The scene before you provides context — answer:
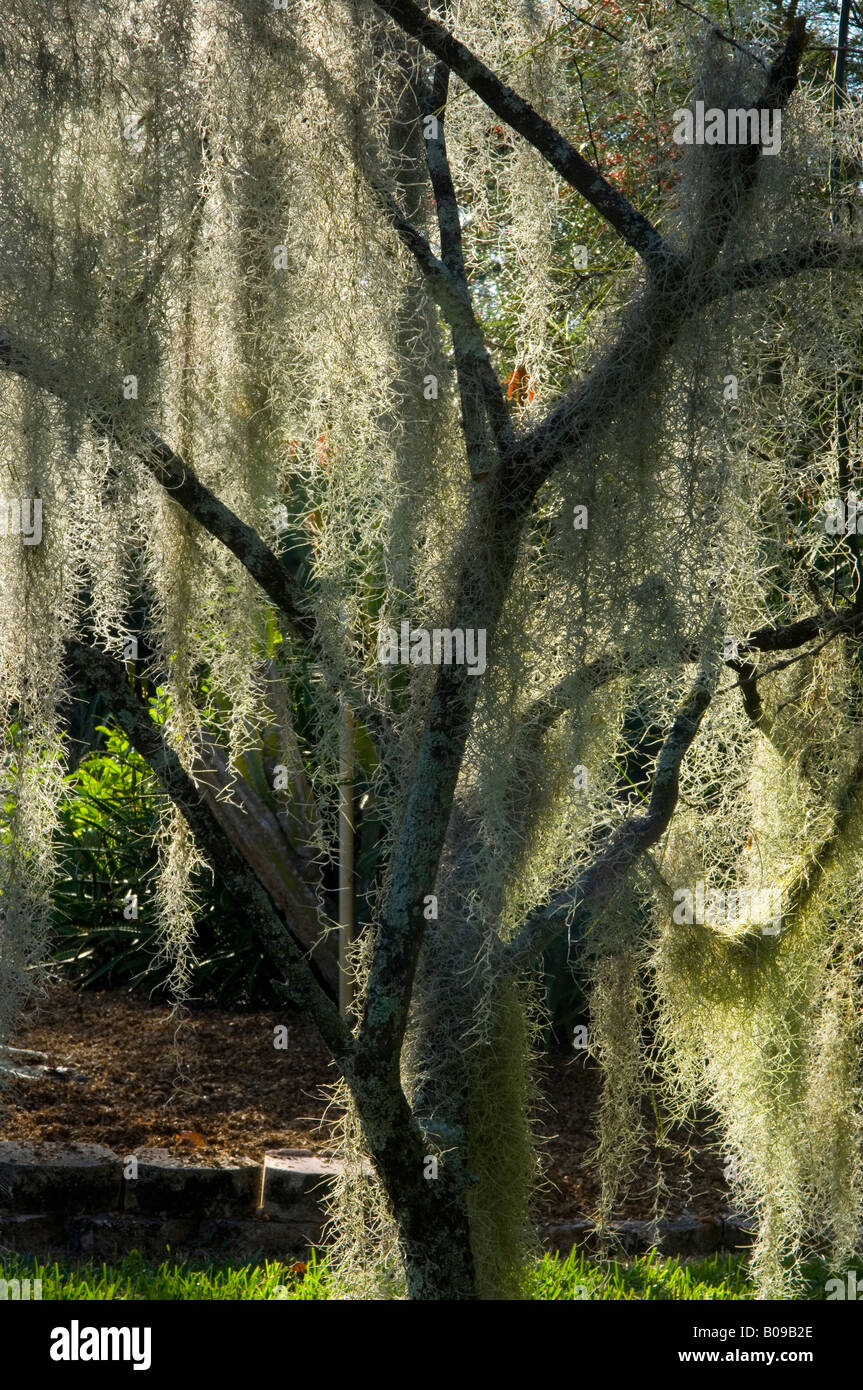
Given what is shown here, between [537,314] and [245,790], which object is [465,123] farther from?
[245,790]

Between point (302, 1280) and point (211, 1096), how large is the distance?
128cm

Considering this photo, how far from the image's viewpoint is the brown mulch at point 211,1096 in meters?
4.34

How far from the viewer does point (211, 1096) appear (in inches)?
188

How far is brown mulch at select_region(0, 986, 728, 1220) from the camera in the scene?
14.3 ft

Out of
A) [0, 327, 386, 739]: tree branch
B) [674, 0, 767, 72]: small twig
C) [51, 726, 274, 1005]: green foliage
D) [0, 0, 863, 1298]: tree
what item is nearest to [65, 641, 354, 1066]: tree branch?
[0, 0, 863, 1298]: tree

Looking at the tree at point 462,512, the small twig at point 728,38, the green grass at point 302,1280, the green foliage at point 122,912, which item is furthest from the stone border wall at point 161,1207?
the small twig at point 728,38

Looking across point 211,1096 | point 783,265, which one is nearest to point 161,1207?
point 211,1096

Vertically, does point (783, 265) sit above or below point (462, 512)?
above

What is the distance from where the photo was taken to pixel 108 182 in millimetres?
2477

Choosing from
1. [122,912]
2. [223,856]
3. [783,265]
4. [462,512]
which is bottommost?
[223,856]

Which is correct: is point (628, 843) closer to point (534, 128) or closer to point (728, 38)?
point (534, 128)

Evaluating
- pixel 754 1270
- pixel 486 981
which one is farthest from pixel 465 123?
pixel 754 1270

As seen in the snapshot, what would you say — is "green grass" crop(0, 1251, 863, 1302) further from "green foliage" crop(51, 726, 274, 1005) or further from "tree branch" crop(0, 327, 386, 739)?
"green foliage" crop(51, 726, 274, 1005)

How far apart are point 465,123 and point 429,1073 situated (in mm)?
2196
